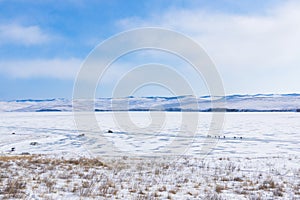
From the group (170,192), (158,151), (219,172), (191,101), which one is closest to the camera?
(170,192)

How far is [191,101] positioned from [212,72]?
15807cm

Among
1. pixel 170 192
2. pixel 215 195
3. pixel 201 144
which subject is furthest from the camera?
pixel 201 144

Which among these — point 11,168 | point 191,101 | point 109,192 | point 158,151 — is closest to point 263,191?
Result: point 109,192

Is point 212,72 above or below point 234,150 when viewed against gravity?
above

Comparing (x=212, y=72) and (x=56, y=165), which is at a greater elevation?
(x=212, y=72)

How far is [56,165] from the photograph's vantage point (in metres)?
10.4

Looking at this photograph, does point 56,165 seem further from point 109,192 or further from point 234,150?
point 234,150

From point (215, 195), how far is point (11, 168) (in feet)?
22.1

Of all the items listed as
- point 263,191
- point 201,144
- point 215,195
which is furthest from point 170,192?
point 201,144

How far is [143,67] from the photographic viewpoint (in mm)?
19547

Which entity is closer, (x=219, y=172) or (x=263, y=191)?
(x=263, y=191)

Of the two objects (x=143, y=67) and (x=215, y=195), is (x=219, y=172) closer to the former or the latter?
(x=215, y=195)

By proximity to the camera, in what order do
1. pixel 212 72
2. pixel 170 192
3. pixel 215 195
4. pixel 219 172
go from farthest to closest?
pixel 212 72
pixel 219 172
pixel 170 192
pixel 215 195

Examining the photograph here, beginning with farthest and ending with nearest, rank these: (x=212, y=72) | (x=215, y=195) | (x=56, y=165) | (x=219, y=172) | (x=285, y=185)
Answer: (x=212, y=72), (x=56, y=165), (x=219, y=172), (x=285, y=185), (x=215, y=195)
